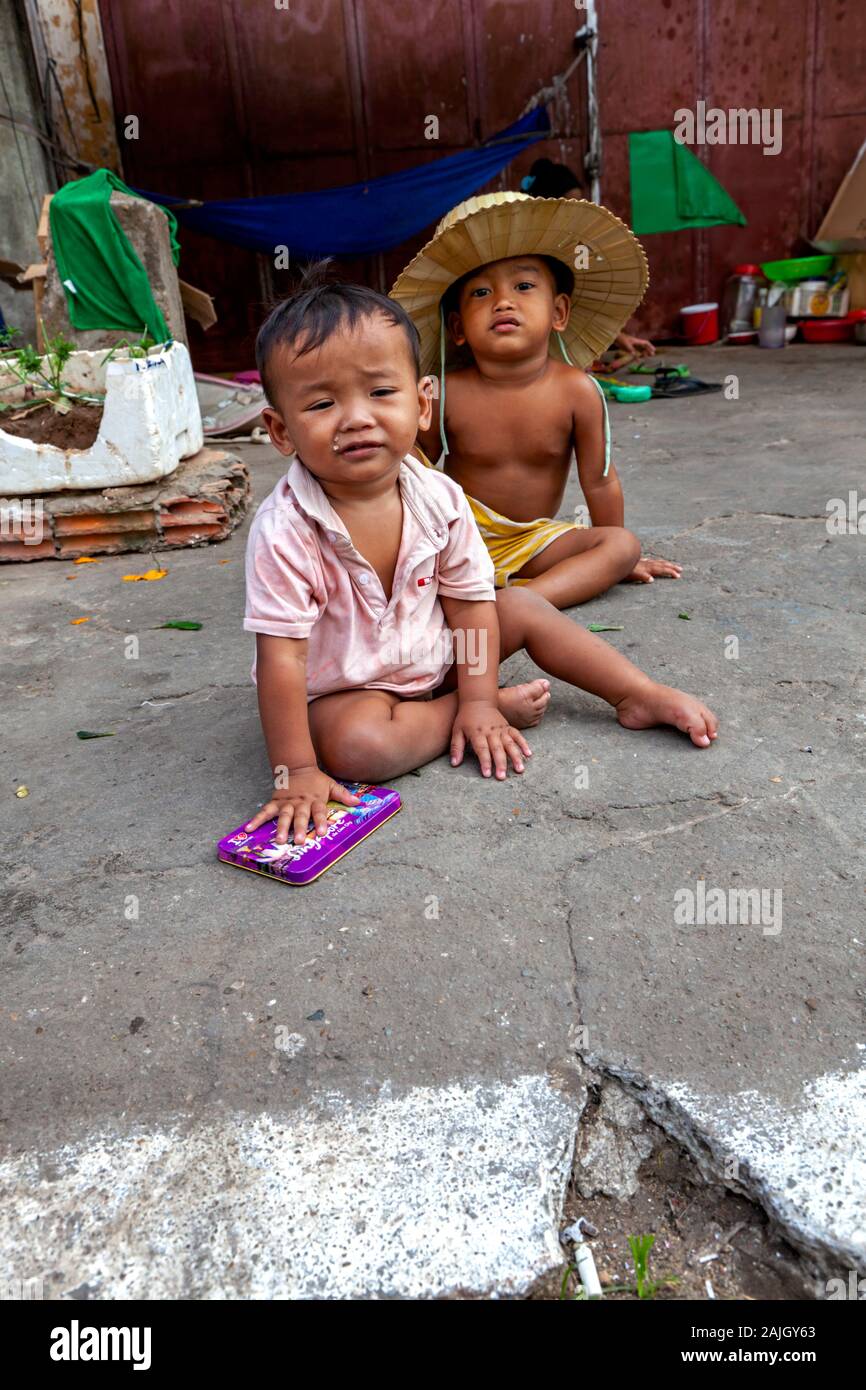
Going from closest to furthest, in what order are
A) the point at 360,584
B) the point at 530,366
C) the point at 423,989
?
the point at 423,989 < the point at 360,584 < the point at 530,366

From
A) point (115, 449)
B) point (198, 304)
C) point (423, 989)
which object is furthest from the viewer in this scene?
point (198, 304)

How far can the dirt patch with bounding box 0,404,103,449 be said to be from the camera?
3635 mm

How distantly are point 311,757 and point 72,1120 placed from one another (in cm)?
74

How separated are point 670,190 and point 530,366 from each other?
597 centimetres

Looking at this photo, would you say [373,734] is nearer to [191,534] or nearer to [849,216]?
[191,534]

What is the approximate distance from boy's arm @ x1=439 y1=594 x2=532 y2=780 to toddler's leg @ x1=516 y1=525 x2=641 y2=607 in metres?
0.59

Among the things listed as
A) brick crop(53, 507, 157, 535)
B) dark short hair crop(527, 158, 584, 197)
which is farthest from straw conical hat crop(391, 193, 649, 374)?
dark short hair crop(527, 158, 584, 197)

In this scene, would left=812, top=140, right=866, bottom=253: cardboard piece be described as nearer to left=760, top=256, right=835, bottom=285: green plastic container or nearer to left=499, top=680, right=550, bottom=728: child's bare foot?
left=760, top=256, right=835, bottom=285: green plastic container

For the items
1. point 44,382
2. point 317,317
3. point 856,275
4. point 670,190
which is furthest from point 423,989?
point 670,190

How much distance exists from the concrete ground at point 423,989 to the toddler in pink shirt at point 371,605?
0.33 ft

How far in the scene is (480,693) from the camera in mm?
1967

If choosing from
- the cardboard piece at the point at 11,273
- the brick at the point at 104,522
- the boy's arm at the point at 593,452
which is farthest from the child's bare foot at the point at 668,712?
the cardboard piece at the point at 11,273
